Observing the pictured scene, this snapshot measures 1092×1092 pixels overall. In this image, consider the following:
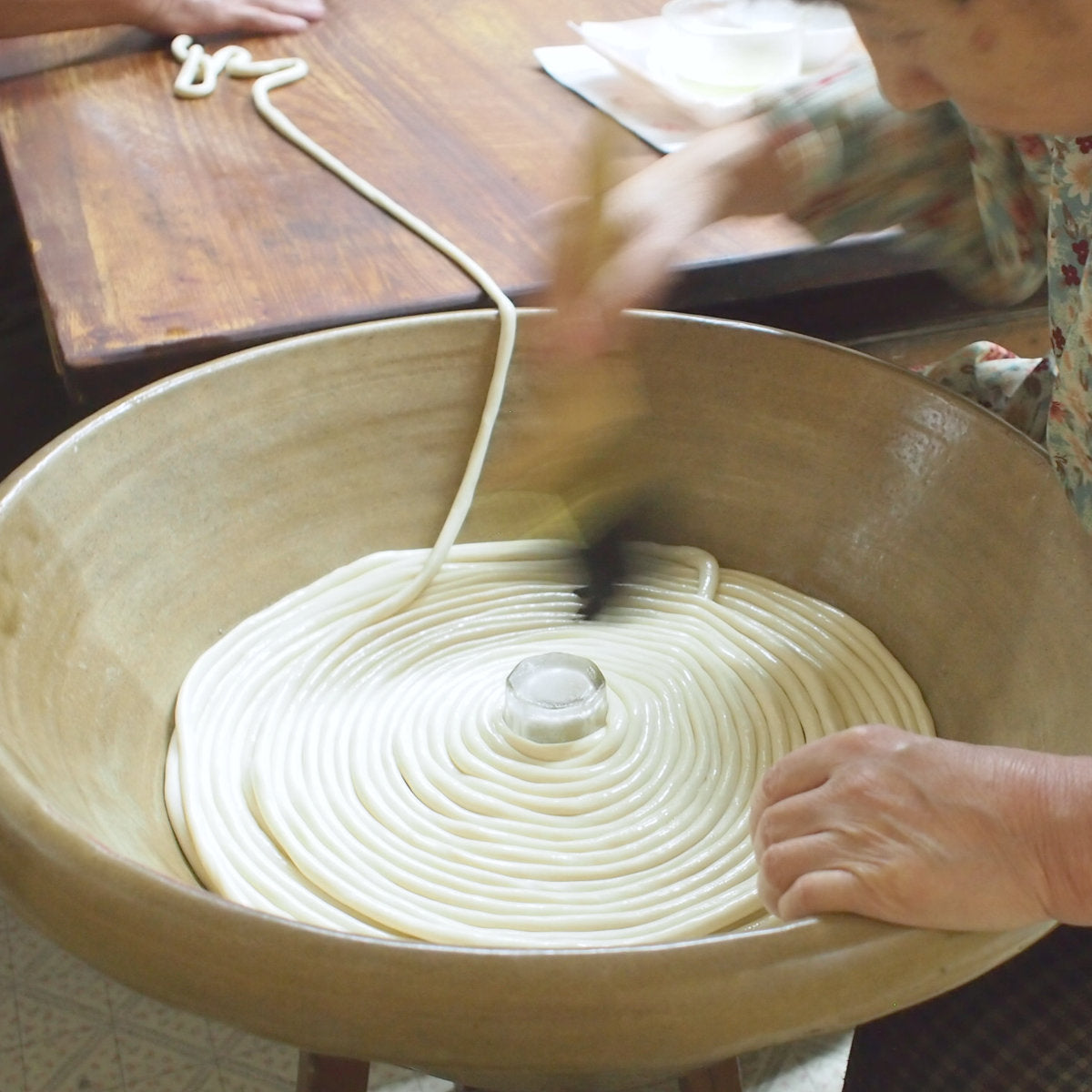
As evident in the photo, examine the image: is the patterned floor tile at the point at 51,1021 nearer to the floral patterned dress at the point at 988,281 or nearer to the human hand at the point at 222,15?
the floral patterned dress at the point at 988,281

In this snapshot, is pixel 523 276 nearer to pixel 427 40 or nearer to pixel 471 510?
pixel 471 510

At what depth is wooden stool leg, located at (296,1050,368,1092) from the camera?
2.68 feet

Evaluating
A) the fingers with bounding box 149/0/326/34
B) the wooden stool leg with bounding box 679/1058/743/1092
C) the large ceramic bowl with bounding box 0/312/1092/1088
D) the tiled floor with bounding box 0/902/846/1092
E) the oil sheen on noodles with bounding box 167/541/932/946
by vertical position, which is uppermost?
the fingers with bounding box 149/0/326/34

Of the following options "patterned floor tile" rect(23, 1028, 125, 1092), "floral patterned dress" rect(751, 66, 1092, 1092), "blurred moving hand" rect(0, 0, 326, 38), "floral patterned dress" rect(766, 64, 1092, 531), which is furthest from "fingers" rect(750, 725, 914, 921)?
"blurred moving hand" rect(0, 0, 326, 38)

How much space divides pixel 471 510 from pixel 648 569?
0.15 m

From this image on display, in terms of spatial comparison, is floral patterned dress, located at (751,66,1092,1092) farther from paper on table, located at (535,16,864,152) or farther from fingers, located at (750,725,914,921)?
fingers, located at (750,725,914,921)

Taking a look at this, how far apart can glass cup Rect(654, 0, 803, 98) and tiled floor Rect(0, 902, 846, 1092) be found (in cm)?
103

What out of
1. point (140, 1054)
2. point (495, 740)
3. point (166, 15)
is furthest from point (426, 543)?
point (166, 15)

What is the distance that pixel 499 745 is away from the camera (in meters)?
0.85

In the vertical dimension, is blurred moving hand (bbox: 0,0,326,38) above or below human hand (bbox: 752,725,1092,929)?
above

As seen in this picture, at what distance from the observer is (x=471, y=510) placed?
1008mm

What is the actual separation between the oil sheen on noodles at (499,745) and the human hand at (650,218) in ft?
0.71

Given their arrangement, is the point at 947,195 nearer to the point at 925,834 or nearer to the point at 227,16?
the point at 925,834

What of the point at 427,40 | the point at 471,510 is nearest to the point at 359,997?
the point at 471,510
